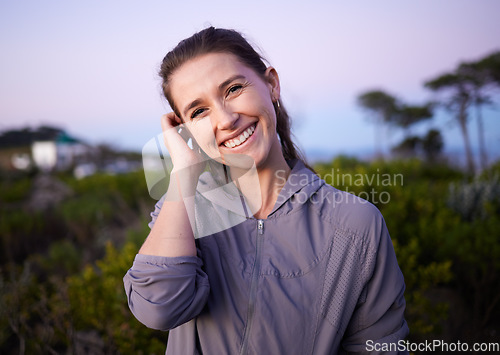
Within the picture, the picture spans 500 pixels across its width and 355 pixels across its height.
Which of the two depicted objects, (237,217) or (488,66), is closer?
(237,217)

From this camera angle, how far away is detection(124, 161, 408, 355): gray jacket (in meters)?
1.21

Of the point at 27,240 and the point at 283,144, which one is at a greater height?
the point at 283,144

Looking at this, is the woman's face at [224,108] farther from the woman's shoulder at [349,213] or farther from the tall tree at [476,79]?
the tall tree at [476,79]

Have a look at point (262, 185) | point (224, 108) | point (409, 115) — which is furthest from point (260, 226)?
point (409, 115)

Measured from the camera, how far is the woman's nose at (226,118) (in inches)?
53.2

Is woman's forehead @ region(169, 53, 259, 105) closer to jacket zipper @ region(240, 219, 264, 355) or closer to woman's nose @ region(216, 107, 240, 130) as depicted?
woman's nose @ region(216, 107, 240, 130)

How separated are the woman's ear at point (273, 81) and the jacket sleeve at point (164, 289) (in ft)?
2.93

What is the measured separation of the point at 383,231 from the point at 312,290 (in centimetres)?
36

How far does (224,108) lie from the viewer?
4.50 ft

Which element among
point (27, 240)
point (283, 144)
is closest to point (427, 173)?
point (283, 144)

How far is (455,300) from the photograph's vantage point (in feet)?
10.2

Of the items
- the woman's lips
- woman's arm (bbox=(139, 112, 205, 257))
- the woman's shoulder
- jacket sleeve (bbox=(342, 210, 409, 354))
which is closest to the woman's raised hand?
woman's arm (bbox=(139, 112, 205, 257))

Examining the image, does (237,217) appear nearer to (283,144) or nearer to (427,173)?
(283,144)

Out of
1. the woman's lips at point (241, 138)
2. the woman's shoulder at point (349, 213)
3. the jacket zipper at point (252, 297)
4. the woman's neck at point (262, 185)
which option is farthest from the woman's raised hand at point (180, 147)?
the woman's shoulder at point (349, 213)
